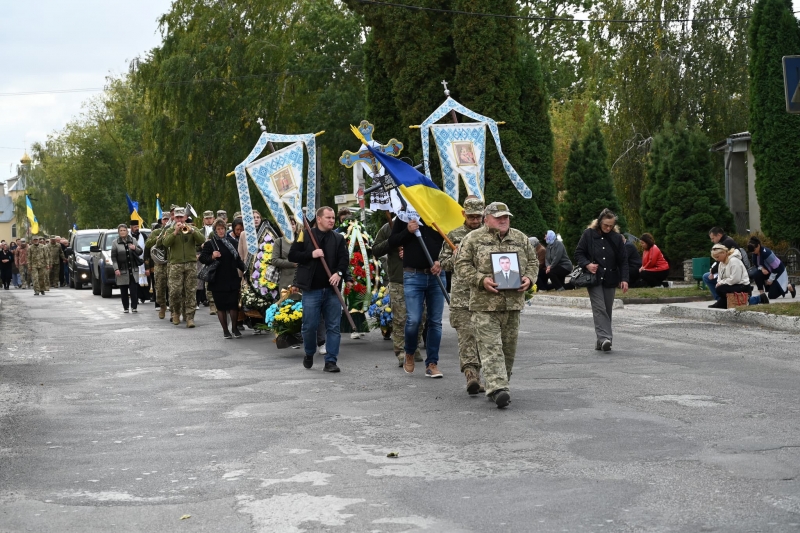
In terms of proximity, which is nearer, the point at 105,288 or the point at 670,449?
the point at 670,449

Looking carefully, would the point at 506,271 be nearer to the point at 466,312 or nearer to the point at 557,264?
the point at 466,312

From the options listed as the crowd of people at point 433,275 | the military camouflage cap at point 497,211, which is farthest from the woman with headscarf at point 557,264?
the military camouflage cap at point 497,211

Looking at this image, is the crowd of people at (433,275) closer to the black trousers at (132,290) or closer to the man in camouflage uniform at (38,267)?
the black trousers at (132,290)

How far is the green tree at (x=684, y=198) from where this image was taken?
32.9 meters

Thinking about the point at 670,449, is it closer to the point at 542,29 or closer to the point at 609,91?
the point at 609,91

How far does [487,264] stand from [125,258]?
16.8m

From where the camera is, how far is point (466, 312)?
11.7m

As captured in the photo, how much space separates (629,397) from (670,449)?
2642 mm

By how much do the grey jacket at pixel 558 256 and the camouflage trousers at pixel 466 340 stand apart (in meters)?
18.4

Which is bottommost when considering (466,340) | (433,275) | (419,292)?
(466,340)

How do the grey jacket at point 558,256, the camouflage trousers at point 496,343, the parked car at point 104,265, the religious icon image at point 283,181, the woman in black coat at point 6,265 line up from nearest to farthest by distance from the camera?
the camouflage trousers at point 496,343, the religious icon image at point 283,181, the grey jacket at point 558,256, the parked car at point 104,265, the woman in black coat at point 6,265

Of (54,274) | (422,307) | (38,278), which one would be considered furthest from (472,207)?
(54,274)

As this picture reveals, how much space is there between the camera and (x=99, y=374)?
14.2 metres

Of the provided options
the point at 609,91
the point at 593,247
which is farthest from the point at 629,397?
the point at 609,91
